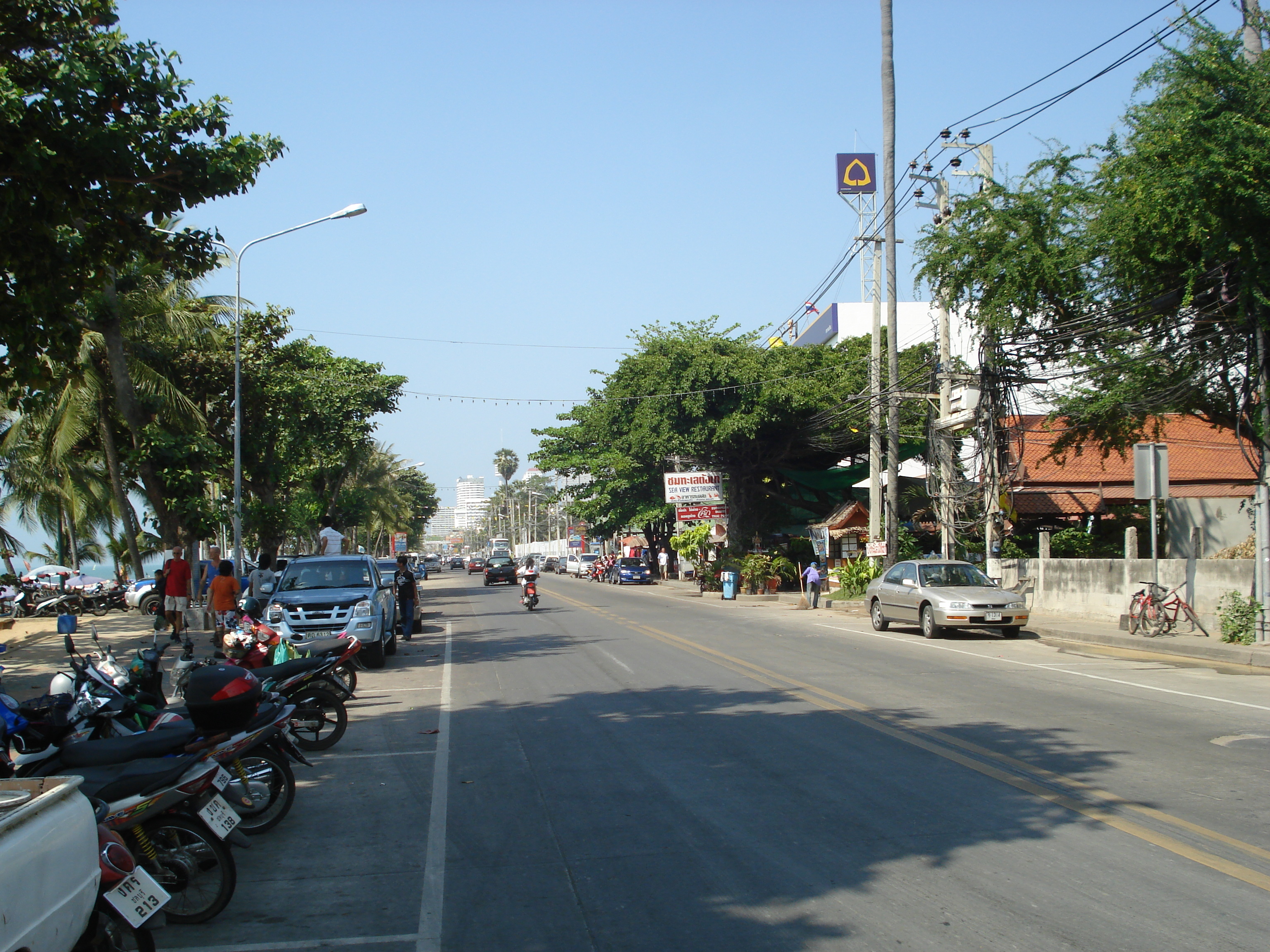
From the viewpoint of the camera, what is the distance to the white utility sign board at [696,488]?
43000 millimetres

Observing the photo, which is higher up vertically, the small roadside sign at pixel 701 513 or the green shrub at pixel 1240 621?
the small roadside sign at pixel 701 513

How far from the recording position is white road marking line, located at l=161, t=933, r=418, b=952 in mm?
4988

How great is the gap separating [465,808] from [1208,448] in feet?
118

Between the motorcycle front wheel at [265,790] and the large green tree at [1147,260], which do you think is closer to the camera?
the motorcycle front wheel at [265,790]

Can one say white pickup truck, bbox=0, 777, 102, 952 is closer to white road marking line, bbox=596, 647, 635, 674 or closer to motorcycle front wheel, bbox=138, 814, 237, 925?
motorcycle front wheel, bbox=138, 814, 237, 925

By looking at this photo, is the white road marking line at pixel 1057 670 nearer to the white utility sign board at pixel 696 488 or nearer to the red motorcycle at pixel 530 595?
the red motorcycle at pixel 530 595

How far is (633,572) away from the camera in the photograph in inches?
2287

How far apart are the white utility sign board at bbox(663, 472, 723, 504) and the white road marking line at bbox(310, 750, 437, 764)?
33538mm

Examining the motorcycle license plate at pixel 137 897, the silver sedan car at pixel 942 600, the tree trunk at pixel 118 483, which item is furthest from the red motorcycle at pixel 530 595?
the motorcycle license plate at pixel 137 897

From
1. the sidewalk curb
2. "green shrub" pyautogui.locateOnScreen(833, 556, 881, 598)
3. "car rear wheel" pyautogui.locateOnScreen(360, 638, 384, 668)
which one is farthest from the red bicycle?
"car rear wheel" pyautogui.locateOnScreen(360, 638, 384, 668)

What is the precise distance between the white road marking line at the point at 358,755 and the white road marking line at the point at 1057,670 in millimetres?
8663

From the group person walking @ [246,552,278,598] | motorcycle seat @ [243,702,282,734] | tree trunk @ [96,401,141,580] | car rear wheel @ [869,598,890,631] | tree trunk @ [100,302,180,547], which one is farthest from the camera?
tree trunk @ [96,401,141,580]

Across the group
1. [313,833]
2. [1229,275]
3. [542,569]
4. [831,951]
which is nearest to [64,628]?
[313,833]

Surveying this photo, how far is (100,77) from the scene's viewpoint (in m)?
8.76
